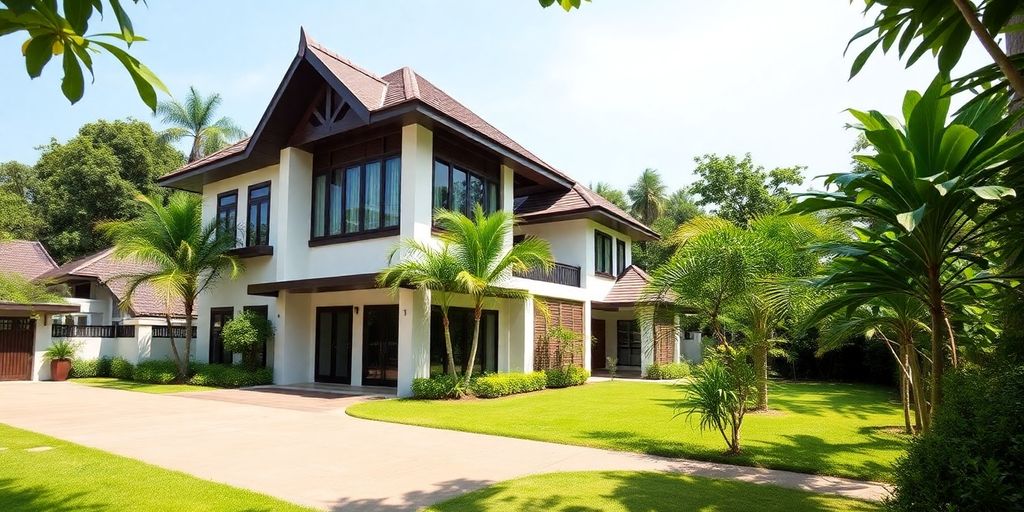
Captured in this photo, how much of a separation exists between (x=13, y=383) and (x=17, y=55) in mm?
20987

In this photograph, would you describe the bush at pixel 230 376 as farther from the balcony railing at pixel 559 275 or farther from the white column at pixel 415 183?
the balcony railing at pixel 559 275

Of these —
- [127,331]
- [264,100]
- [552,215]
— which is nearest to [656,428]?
[552,215]

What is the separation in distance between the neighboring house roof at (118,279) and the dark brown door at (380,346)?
10.0 m

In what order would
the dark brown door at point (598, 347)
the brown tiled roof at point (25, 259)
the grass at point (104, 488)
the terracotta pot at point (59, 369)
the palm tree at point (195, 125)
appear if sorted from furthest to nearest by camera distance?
the palm tree at point (195, 125)
the brown tiled roof at point (25, 259)
the dark brown door at point (598, 347)
the terracotta pot at point (59, 369)
the grass at point (104, 488)

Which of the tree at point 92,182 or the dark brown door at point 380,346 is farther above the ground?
the tree at point 92,182

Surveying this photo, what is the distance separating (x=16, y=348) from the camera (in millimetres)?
19609

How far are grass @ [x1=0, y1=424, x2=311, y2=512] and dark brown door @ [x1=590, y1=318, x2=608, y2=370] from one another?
19.3m

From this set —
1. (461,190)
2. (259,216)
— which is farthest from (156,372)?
(461,190)

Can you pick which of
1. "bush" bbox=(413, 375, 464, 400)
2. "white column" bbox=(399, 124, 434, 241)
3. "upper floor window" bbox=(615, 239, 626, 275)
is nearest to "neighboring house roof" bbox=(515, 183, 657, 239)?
"upper floor window" bbox=(615, 239, 626, 275)

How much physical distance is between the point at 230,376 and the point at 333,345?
284cm

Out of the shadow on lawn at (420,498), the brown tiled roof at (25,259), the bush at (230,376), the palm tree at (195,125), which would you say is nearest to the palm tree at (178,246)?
the bush at (230,376)

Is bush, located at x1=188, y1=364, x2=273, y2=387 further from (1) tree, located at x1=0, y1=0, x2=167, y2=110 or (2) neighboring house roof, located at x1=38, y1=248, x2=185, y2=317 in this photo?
(1) tree, located at x1=0, y1=0, x2=167, y2=110

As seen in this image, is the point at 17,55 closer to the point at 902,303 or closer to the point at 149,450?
the point at 149,450

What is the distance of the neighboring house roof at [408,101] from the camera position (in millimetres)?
15195
